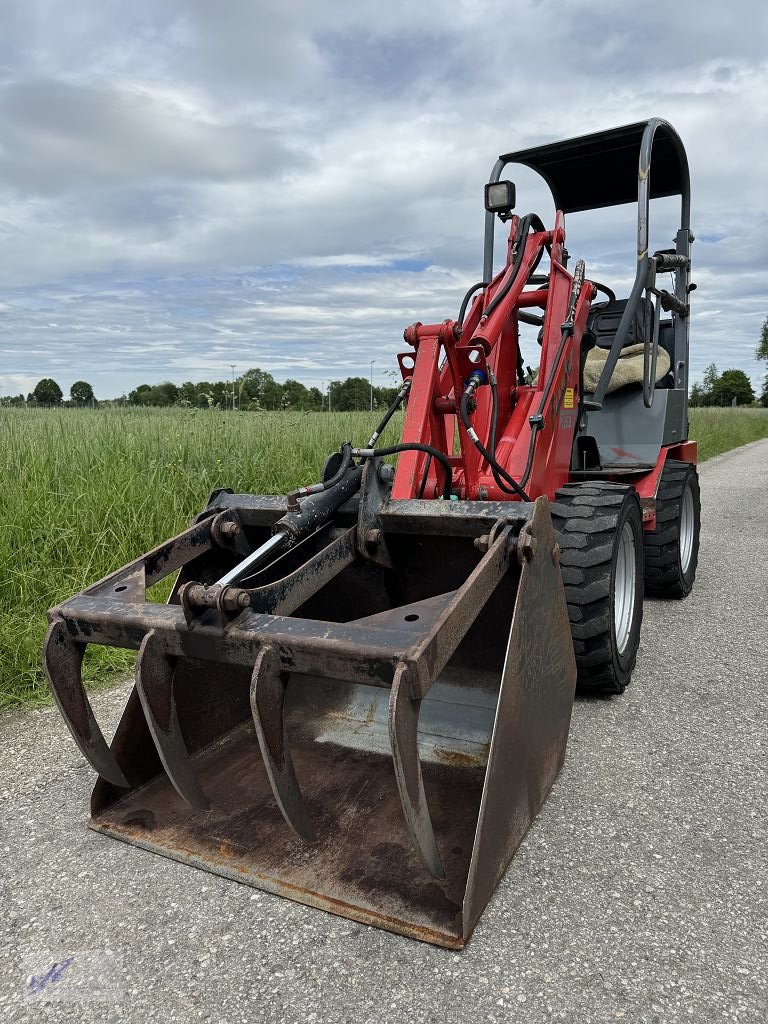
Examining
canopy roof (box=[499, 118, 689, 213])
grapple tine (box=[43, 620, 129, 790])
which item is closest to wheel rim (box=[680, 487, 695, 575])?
canopy roof (box=[499, 118, 689, 213])

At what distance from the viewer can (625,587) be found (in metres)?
3.92

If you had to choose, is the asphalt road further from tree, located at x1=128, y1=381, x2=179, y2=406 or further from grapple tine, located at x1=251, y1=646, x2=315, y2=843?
tree, located at x1=128, y1=381, x2=179, y2=406

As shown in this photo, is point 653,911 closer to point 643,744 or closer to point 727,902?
point 727,902

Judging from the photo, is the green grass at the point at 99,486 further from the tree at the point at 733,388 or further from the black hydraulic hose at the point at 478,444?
the tree at the point at 733,388

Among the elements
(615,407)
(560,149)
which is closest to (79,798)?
(615,407)

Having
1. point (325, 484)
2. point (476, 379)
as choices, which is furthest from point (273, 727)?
point (476, 379)

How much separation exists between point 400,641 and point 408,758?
29cm

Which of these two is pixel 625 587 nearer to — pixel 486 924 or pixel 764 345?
pixel 486 924

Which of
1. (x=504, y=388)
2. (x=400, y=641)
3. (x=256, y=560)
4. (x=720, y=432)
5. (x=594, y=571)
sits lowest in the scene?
(x=720, y=432)

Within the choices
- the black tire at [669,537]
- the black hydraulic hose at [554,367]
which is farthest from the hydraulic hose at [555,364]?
the black tire at [669,537]

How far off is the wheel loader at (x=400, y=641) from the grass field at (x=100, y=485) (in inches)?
52.6

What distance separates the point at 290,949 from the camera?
6.68 ft

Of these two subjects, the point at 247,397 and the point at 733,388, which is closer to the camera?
the point at 247,397

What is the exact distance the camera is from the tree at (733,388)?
84.1 meters
